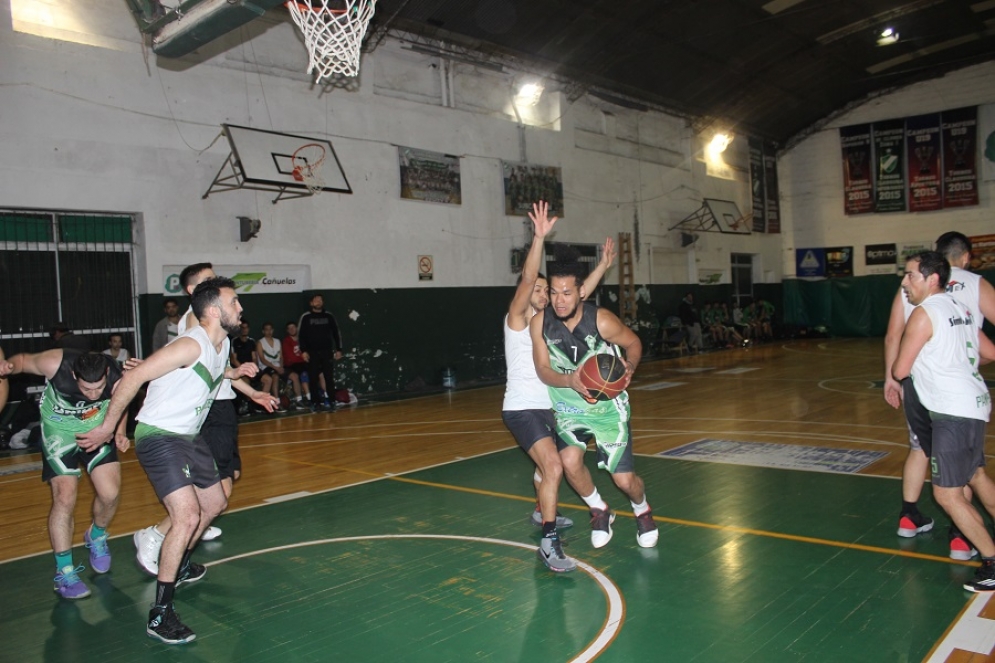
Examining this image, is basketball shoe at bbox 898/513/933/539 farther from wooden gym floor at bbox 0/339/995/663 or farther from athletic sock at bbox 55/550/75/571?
athletic sock at bbox 55/550/75/571

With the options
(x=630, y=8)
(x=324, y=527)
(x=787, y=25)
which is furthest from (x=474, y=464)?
(x=787, y=25)

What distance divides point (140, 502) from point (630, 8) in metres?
14.5

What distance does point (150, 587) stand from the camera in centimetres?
485

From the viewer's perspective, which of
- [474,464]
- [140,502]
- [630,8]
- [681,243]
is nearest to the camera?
[140,502]

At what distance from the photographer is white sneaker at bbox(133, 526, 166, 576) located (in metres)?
4.99

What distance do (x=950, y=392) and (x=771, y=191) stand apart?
83.7 feet

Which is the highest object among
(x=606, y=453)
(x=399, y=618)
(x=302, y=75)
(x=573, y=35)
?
(x=573, y=35)

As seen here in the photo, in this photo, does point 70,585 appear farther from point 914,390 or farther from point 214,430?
point 914,390

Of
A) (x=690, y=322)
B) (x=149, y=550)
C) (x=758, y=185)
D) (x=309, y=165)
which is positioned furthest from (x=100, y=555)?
(x=758, y=185)

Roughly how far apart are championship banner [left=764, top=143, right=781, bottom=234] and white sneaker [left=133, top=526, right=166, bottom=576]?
2636cm

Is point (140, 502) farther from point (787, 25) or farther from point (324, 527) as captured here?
point (787, 25)

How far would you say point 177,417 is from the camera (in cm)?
421

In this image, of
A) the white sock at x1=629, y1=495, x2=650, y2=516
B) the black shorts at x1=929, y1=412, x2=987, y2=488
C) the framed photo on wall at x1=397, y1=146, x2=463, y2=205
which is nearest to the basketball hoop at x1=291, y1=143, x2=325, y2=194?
the framed photo on wall at x1=397, y1=146, x2=463, y2=205

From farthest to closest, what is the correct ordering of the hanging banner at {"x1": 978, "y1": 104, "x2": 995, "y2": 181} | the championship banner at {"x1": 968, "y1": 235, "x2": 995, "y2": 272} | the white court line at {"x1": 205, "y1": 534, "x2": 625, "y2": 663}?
the championship banner at {"x1": 968, "y1": 235, "x2": 995, "y2": 272} → the hanging banner at {"x1": 978, "y1": 104, "x2": 995, "y2": 181} → the white court line at {"x1": 205, "y1": 534, "x2": 625, "y2": 663}
